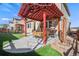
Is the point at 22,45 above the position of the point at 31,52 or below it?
above

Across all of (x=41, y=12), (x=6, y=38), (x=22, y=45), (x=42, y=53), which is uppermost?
(x=41, y=12)

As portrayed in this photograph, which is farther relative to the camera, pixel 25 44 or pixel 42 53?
pixel 25 44

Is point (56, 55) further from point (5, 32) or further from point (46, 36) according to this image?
point (5, 32)

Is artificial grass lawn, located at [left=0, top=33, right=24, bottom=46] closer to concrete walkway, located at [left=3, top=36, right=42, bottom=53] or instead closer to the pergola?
concrete walkway, located at [left=3, top=36, right=42, bottom=53]

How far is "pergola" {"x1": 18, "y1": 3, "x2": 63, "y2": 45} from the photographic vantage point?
6098 millimetres

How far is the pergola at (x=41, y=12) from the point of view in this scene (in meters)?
6.10

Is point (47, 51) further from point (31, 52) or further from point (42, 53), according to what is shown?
point (31, 52)

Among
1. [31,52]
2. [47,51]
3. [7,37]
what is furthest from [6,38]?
[47,51]

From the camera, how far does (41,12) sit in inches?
247

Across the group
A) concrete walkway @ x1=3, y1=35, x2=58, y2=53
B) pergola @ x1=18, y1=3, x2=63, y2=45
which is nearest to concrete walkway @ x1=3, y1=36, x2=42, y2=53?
concrete walkway @ x1=3, y1=35, x2=58, y2=53

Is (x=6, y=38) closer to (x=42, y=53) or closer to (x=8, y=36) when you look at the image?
(x=8, y=36)

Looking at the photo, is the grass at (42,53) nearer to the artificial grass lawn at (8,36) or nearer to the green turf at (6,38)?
the green turf at (6,38)

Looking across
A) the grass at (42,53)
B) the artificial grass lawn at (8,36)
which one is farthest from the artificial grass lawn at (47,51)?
the artificial grass lawn at (8,36)

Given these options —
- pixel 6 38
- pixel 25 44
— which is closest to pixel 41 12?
pixel 25 44
